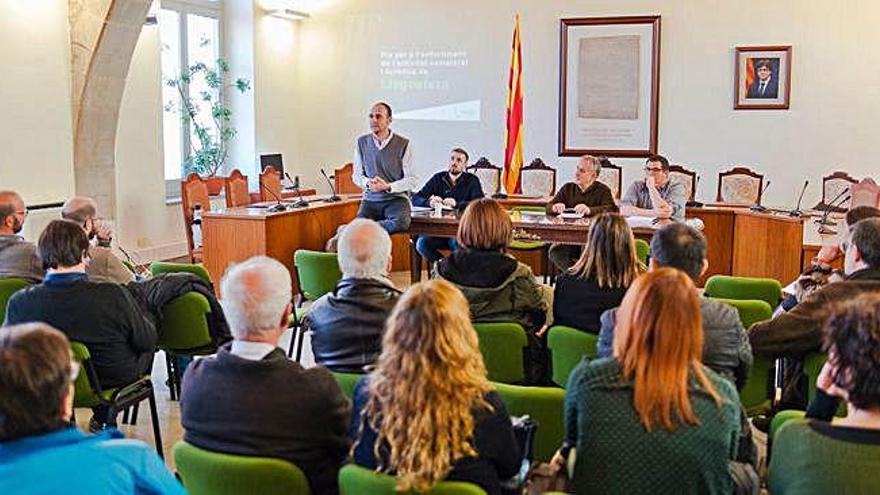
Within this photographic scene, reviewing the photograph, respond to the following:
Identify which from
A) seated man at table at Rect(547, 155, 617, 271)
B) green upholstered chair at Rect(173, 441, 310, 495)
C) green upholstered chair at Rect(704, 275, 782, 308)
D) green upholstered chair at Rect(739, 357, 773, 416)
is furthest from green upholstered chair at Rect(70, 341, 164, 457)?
seated man at table at Rect(547, 155, 617, 271)

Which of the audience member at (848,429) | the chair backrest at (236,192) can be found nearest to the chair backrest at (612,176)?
A: the chair backrest at (236,192)

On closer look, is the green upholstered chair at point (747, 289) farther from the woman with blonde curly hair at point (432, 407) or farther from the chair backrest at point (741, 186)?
the chair backrest at point (741, 186)

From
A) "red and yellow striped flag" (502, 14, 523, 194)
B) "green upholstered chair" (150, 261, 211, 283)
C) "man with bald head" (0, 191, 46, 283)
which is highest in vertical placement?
"red and yellow striped flag" (502, 14, 523, 194)

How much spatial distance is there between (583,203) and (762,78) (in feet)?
13.4

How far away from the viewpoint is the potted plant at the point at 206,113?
10.9m

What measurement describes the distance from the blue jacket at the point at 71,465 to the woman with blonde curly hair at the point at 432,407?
0.55 metres

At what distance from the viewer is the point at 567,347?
377cm

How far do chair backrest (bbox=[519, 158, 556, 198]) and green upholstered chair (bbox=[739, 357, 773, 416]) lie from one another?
22.2 ft

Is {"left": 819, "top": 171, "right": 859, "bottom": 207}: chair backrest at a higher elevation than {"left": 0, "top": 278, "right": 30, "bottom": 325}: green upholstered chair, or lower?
higher

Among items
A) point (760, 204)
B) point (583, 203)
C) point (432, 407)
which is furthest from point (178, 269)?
point (760, 204)

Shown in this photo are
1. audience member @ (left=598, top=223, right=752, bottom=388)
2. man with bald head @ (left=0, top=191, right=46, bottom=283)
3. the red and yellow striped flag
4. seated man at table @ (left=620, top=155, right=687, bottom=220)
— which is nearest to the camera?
audience member @ (left=598, top=223, right=752, bottom=388)

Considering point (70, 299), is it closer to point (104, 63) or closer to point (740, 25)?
point (104, 63)

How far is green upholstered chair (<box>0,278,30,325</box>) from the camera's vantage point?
4.35 m

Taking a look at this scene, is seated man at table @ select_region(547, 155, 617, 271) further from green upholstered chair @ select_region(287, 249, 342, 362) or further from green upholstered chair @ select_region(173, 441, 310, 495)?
green upholstered chair @ select_region(173, 441, 310, 495)
